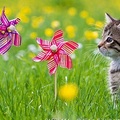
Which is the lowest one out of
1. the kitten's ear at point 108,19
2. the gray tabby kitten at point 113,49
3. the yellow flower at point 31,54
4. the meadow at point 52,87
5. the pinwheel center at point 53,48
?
the yellow flower at point 31,54

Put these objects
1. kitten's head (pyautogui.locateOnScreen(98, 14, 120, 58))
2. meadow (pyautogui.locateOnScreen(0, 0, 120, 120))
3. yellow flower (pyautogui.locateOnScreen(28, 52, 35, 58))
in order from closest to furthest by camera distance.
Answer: meadow (pyautogui.locateOnScreen(0, 0, 120, 120)), kitten's head (pyautogui.locateOnScreen(98, 14, 120, 58)), yellow flower (pyautogui.locateOnScreen(28, 52, 35, 58))

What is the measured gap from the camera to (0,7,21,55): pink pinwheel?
3488 mm

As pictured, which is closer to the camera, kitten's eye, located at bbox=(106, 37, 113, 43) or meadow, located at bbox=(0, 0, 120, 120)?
meadow, located at bbox=(0, 0, 120, 120)

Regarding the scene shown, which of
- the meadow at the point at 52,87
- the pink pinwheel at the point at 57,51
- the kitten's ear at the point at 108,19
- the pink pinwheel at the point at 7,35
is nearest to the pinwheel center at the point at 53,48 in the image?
the pink pinwheel at the point at 57,51

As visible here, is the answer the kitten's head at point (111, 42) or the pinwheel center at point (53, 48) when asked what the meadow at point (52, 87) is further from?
the pinwheel center at point (53, 48)

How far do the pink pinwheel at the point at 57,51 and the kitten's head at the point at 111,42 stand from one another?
0.79 m

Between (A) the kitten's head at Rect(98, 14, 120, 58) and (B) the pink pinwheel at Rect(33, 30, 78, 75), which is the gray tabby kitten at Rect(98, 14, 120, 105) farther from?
(B) the pink pinwheel at Rect(33, 30, 78, 75)

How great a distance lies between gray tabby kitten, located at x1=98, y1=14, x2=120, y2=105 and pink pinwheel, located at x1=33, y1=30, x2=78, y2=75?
754mm

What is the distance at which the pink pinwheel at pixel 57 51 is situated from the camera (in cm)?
352

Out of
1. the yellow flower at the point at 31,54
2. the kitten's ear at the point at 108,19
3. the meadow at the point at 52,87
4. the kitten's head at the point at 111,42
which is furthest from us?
the yellow flower at the point at 31,54

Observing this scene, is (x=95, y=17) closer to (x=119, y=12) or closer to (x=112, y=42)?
(x=119, y=12)

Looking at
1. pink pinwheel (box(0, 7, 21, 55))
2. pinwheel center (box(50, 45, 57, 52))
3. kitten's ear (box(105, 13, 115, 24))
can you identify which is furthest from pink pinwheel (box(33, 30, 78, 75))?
kitten's ear (box(105, 13, 115, 24))

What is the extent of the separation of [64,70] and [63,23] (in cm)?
420

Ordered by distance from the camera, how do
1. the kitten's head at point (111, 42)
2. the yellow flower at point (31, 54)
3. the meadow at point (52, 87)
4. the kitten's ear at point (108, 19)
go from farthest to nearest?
the yellow flower at point (31, 54)
the kitten's ear at point (108, 19)
the kitten's head at point (111, 42)
the meadow at point (52, 87)
